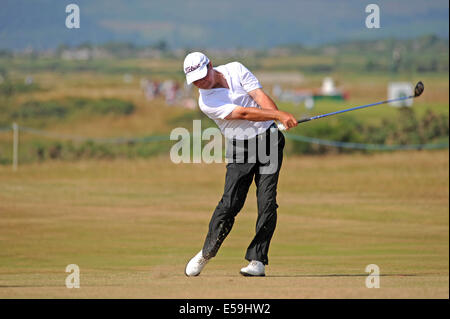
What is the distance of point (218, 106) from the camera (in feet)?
29.7

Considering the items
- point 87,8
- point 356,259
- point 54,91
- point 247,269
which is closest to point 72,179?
point 356,259

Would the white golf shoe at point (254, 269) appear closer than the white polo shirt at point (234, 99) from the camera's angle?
No

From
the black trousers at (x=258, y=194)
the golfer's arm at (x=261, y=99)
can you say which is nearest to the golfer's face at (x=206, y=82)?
the golfer's arm at (x=261, y=99)

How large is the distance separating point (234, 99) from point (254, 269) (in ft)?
5.56

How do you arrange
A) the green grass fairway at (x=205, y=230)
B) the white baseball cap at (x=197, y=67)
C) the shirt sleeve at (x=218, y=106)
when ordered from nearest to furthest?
the green grass fairway at (x=205, y=230) → the white baseball cap at (x=197, y=67) → the shirt sleeve at (x=218, y=106)

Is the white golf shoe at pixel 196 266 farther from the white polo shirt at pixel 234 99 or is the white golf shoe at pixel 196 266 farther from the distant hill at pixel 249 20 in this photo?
the distant hill at pixel 249 20

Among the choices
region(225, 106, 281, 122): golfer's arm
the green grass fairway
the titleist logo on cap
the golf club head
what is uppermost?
the titleist logo on cap

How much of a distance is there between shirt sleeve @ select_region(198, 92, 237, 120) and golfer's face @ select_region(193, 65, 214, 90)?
0.39ft

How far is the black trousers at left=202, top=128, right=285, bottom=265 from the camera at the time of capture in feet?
30.5

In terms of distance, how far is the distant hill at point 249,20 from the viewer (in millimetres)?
128875

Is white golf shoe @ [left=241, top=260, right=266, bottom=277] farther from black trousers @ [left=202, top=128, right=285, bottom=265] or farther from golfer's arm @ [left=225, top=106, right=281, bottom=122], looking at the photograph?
golfer's arm @ [left=225, top=106, right=281, bottom=122]

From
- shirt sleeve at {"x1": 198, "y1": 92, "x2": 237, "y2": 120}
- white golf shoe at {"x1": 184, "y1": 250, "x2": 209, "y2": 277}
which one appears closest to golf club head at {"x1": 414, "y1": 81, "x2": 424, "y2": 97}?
shirt sleeve at {"x1": 198, "y1": 92, "x2": 237, "y2": 120}

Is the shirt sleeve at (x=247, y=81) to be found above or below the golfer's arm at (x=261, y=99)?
above

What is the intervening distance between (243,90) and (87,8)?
383ft
